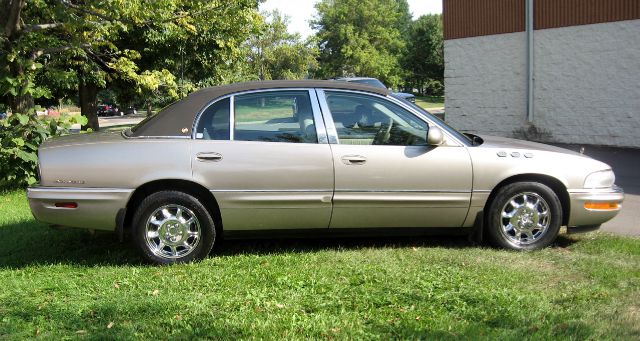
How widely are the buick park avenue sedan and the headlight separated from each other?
0.05 ft

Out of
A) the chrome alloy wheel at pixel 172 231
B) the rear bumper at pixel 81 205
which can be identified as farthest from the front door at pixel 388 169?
the rear bumper at pixel 81 205

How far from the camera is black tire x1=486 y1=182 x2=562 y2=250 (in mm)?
5094

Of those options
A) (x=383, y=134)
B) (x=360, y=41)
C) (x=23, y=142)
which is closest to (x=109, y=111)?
(x=360, y=41)

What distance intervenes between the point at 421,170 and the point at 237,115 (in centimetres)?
163

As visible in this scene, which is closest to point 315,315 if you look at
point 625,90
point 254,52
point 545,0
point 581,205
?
point 581,205

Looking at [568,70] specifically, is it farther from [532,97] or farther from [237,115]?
[237,115]

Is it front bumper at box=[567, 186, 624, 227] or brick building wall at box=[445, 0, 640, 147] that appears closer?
front bumper at box=[567, 186, 624, 227]

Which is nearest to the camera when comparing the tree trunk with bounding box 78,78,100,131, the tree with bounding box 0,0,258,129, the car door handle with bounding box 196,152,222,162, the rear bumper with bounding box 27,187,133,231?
the rear bumper with bounding box 27,187,133,231

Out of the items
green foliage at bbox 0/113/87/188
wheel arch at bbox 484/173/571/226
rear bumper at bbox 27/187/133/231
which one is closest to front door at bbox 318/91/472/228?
wheel arch at bbox 484/173/571/226

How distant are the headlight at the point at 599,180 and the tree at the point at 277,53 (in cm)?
3461

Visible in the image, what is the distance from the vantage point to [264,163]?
4.87 metres

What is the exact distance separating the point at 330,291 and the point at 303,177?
1120 mm

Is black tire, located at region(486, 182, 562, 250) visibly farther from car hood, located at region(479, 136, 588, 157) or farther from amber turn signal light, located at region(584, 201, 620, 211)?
car hood, located at region(479, 136, 588, 157)

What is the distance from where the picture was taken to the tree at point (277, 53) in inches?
1576
